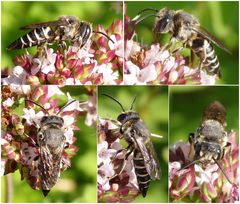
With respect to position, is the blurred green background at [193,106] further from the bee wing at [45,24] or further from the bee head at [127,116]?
the bee wing at [45,24]

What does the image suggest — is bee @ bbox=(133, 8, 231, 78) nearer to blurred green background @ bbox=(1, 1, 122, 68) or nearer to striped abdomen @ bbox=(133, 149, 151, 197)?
blurred green background @ bbox=(1, 1, 122, 68)

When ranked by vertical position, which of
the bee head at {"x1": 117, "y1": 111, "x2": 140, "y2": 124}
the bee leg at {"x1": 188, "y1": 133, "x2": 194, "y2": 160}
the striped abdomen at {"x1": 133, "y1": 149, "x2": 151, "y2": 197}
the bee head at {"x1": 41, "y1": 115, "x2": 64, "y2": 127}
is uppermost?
the bee head at {"x1": 117, "y1": 111, "x2": 140, "y2": 124}

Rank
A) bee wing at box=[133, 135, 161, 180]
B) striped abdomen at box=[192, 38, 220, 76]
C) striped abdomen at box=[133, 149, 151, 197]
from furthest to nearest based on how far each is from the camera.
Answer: striped abdomen at box=[192, 38, 220, 76]
striped abdomen at box=[133, 149, 151, 197]
bee wing at box=[133, 135, 161, 180]

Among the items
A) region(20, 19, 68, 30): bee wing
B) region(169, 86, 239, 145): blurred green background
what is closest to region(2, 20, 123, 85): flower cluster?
region(20, 19, 68, 30): bee wing

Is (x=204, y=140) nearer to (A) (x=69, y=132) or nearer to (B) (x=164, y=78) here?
(B) (x=164, y=78)

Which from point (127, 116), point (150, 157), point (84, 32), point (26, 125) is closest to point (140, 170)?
point (150, 157)

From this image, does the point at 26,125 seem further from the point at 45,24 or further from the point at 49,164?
the point at 45,24

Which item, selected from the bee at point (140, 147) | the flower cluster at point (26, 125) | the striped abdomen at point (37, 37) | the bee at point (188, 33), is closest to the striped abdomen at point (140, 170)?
the bee at point (140, 147)
